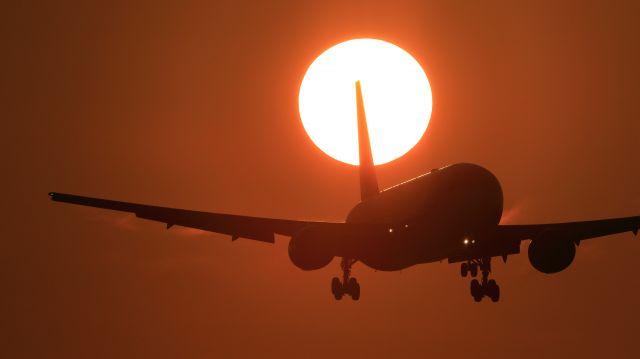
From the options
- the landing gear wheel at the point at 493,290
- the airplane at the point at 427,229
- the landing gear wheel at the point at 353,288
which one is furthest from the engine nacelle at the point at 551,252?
the landing gear wheel at the point at 353,288

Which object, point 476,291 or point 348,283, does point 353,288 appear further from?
point 476,291

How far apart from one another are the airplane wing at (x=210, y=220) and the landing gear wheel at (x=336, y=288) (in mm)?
6209

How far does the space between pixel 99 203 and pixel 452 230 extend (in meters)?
18.5

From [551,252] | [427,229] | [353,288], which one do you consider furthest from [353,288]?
[551,252]

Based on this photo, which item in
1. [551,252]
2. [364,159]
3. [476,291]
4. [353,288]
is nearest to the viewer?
[551,252]

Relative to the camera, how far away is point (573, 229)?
45469 mm

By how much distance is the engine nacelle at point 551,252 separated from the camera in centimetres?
4412

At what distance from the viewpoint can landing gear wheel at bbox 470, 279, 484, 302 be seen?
4734 centimetres

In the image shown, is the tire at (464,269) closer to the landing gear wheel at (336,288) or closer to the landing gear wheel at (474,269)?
the landing gear wheel at (474,269)

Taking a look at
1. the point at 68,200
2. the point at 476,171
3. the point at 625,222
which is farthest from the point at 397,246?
the point at 68,200

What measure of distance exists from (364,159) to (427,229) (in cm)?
2061

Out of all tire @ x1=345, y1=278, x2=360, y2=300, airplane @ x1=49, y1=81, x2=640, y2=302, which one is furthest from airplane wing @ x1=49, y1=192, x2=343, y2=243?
tire @ x1=345, y1=278, x2=360, y2=300

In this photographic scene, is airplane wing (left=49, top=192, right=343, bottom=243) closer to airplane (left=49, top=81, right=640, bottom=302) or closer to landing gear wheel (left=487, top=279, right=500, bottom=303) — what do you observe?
airplane (left=49, top=81, right=640, bottom=302)

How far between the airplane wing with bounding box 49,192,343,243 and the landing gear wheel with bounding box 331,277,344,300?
20.4 ft
